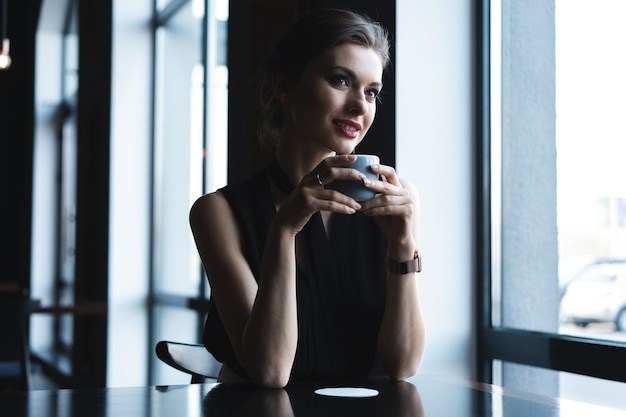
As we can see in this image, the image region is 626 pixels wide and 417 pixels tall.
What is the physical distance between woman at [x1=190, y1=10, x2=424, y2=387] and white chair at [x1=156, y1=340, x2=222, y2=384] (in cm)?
6

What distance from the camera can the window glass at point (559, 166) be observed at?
2061mm

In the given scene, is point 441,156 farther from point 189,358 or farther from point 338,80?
point 189,358

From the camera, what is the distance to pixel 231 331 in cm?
170

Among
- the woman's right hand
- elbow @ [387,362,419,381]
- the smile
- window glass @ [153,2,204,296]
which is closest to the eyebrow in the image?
the smile

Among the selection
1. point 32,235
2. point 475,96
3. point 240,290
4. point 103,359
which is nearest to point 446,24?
point 475,96

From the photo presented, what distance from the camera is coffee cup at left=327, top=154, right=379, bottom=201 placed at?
4.67 feet

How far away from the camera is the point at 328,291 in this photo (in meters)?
1.76

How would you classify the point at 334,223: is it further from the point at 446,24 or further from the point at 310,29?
the point at 446,24

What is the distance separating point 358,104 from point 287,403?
2.24ft

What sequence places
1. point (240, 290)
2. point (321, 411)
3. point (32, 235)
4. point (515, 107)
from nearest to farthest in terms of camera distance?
point (321, 411) → point (240, 290) → point (515, 107) → point (32, 235)

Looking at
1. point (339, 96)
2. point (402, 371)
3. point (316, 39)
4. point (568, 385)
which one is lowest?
point (568, 385)

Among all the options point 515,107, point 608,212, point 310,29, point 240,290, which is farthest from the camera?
point 515,107

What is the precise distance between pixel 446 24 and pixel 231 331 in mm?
1300

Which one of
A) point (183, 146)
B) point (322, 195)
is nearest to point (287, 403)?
point (322, 195)
